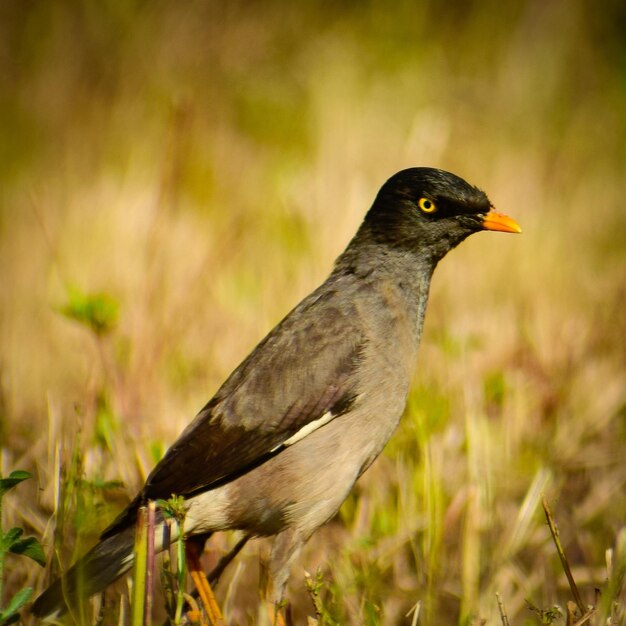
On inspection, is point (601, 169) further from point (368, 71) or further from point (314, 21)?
point (314, 21)

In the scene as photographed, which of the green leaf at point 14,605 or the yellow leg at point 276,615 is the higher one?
the green leaf at point 14,605

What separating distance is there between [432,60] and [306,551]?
6.89m

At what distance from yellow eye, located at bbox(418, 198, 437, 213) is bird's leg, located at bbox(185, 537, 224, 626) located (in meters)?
1.70

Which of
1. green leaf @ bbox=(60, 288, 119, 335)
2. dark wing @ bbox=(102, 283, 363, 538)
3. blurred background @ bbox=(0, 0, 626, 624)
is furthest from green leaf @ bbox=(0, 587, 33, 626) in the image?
green leaf @ bbox=(60, 288, 119, 335)

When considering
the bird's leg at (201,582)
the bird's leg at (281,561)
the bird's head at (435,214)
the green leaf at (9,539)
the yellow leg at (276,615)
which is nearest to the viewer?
the green leaf at (9,539)

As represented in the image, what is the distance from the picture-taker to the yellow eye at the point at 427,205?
4.22m

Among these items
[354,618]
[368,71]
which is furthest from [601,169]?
[354,618]

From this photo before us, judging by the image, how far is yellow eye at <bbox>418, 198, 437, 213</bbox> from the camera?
13.9 ft

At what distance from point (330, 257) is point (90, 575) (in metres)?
3.53

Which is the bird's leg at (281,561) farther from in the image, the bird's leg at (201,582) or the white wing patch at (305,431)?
the white wing patch at (305,431)

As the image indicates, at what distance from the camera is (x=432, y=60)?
997 cm

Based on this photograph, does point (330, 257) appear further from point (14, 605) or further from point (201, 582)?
point (14, 605)

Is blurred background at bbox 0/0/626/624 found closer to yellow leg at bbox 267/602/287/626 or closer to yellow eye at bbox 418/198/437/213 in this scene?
yellow leg at bbox 267/602/287/626

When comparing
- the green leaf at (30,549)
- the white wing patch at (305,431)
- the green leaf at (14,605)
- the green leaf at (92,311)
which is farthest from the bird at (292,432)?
the green leaf at (92,311)
